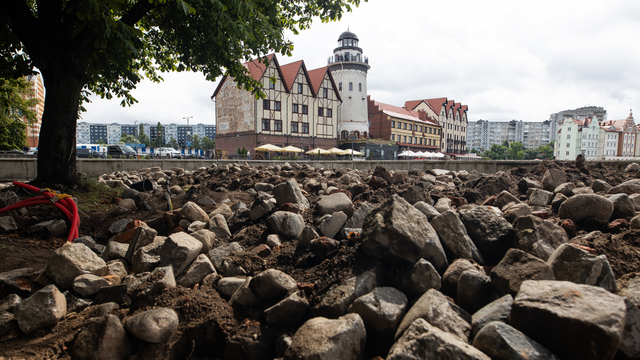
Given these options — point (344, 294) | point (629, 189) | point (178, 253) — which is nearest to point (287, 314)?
point (344, 294)

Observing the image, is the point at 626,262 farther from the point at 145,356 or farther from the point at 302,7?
the point at 302,7

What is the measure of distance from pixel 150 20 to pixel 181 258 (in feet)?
25.5

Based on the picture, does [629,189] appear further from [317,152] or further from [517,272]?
[317,152]

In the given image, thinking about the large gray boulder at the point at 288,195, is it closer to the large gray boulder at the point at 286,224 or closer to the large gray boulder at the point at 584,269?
the large gray boulder at the point at 286,224

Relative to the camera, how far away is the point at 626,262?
2.26 metres

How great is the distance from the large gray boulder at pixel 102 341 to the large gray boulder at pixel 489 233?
2.66 meters

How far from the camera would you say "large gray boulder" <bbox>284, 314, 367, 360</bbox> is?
1753 mm

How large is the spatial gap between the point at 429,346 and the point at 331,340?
1.65 feet

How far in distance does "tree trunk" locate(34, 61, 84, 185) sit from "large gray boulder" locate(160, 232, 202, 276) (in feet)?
17.5

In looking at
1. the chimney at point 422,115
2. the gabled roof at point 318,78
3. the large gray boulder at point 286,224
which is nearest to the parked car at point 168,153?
the gabled roof at point 318,78

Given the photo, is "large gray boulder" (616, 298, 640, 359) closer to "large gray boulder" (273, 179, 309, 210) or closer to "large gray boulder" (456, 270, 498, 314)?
"large gray boulder" (456, 270, 498, 314)

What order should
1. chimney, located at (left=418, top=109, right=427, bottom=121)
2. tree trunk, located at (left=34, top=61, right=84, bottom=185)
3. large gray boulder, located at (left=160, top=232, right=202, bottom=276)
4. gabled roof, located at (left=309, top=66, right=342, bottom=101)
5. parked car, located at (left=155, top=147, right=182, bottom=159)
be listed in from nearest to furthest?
large gray boulder, located at (left=160, top=232, right=202, bottom=276), tree trunk, located at (left=34, top=61, right=84, bottom=185), parked car, located at (left=155, top=147, right=182, bottom=159), gabled roof, located at (left=309, top=66, right=342, bottom=101), chimney, located at (left=418, top=109, right=427, bottom=121)

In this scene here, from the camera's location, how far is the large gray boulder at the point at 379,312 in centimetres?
196

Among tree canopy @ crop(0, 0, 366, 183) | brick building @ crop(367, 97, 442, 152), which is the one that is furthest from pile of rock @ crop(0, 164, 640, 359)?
brick building @ crop(367, 97, 442, 152)
